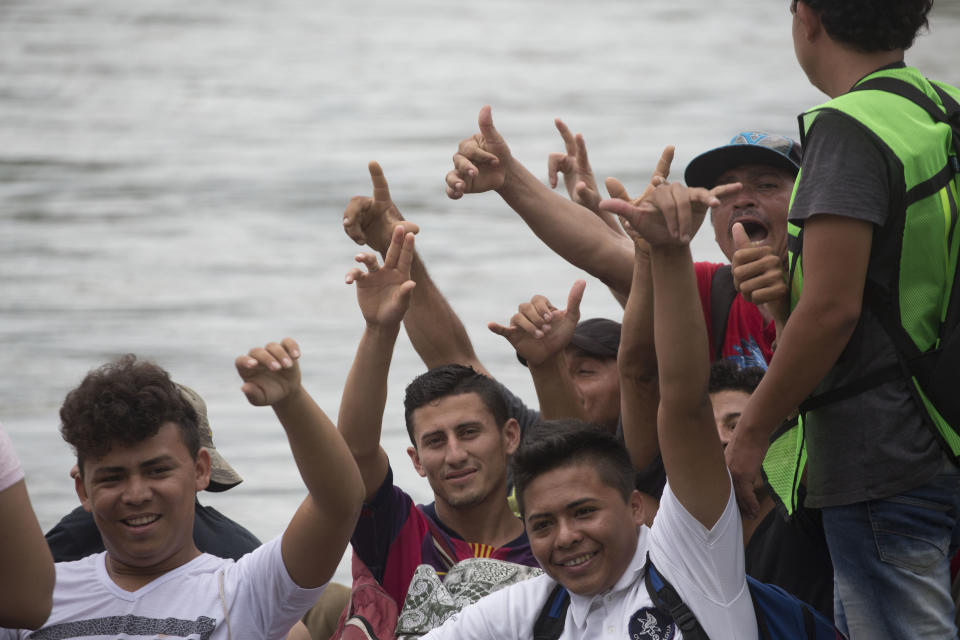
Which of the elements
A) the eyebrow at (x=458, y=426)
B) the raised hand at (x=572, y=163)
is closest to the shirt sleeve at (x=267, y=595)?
the eyebrow at (x=458, y=426)

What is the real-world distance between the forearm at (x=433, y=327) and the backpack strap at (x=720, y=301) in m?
0.81

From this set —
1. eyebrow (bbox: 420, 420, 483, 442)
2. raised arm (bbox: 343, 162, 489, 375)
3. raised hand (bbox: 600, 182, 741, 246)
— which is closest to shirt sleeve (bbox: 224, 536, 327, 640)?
eyebrow (bbox: 420, 420, 483, 442)

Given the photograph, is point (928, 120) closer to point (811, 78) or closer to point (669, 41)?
point (811, 78)

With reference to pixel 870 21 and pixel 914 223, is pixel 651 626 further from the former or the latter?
pixel 870 21

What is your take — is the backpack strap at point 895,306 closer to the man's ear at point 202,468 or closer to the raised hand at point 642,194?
the raised hand at point 642,194

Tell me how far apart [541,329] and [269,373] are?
111 centimetres

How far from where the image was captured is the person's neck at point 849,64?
2.85 m

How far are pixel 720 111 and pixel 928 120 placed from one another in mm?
12414

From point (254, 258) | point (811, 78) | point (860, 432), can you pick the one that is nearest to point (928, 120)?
point (811, 78)

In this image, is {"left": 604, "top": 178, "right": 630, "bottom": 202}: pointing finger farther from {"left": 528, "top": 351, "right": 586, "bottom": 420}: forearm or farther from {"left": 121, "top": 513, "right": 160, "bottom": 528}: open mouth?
{"left": 121, "top": 513, "right": 160, "bottom": 528}: open mouth

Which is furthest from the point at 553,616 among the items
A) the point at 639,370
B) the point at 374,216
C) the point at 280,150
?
the point at 280,150

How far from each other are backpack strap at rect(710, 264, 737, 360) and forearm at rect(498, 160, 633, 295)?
33cm

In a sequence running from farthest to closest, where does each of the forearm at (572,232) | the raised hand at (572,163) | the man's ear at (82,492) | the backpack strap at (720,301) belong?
the raised hand at (572,163), the forearm at (572,232), the backpack strap at (720,301), the man's ear at (82,492)

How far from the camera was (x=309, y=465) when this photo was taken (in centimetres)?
292
